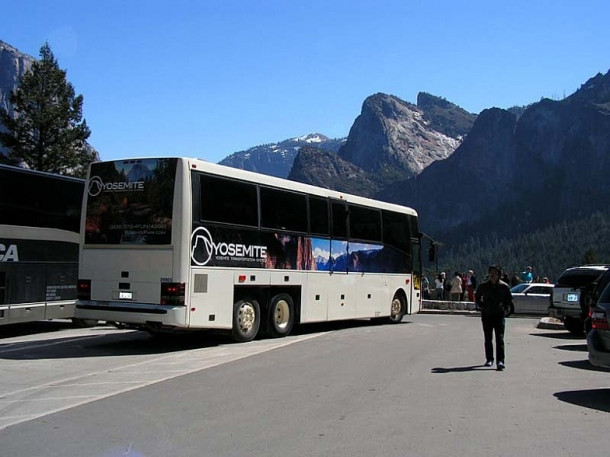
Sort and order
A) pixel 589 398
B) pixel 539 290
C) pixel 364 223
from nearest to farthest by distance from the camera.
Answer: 1. pixel 589 398
2. pixel 364 223
3. pixel 539 290

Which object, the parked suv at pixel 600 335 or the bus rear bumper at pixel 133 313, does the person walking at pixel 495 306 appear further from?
the bus rear bumper at pixel 133 313

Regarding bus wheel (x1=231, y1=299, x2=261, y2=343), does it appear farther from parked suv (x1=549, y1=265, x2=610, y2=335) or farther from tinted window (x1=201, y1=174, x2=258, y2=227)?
parked suv (x1=549, y1=265, x2=610, y2=335)

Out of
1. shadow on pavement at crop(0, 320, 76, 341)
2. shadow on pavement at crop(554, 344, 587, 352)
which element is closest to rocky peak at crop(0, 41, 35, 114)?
shadow on pavement at crop(0, 320, 76, 341)

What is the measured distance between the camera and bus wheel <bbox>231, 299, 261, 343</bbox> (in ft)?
44.8

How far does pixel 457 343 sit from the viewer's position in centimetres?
1488

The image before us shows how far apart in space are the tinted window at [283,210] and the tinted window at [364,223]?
2394 millimetres

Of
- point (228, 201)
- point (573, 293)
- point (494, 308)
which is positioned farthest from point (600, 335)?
point (573, 293)

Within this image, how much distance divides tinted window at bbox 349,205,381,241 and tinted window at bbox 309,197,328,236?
4.23 ft

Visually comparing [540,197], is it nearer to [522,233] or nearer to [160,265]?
[522,233]

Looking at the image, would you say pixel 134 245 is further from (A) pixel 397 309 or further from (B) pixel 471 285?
(B) pixel 471 285

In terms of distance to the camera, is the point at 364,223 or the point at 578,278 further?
the point at 364,223

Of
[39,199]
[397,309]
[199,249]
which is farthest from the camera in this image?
[397,309]

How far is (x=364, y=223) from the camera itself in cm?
1850

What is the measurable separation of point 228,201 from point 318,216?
3636 millimetres
